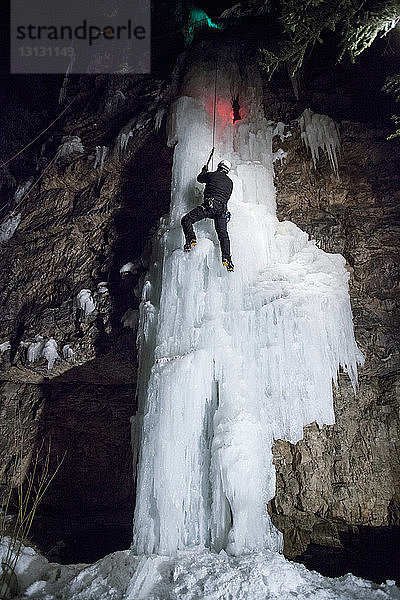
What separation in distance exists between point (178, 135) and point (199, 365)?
425 centimetres

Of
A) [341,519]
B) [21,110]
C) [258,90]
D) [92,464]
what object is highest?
[21,110]

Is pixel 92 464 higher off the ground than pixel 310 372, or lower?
lower

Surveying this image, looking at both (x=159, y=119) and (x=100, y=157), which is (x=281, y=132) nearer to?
(x=159, y=119)

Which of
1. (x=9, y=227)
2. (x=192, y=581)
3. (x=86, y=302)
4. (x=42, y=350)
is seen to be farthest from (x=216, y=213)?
(x=9, y=227)

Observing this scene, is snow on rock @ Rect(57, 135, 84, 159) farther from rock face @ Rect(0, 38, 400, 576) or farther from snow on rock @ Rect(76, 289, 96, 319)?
snow on rock @ Rect(76, 289, 96, 319)

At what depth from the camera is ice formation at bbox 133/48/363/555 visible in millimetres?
4402

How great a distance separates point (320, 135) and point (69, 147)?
5840mm

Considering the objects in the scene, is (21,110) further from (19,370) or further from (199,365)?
(199,365)

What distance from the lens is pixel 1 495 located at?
26.1 ft

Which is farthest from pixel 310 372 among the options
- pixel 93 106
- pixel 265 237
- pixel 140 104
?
pixel 93 106

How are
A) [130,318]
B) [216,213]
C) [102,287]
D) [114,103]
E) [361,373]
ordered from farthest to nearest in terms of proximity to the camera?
[114,103] < [102,287] < [130,318] < [361,373] < [216,213]

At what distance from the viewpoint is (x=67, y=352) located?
7480 mm

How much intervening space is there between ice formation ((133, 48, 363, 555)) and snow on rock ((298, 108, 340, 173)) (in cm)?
171

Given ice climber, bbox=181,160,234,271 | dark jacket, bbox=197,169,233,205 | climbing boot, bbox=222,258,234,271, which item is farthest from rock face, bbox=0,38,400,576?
climbing boot, bbox=222,258,234,271
